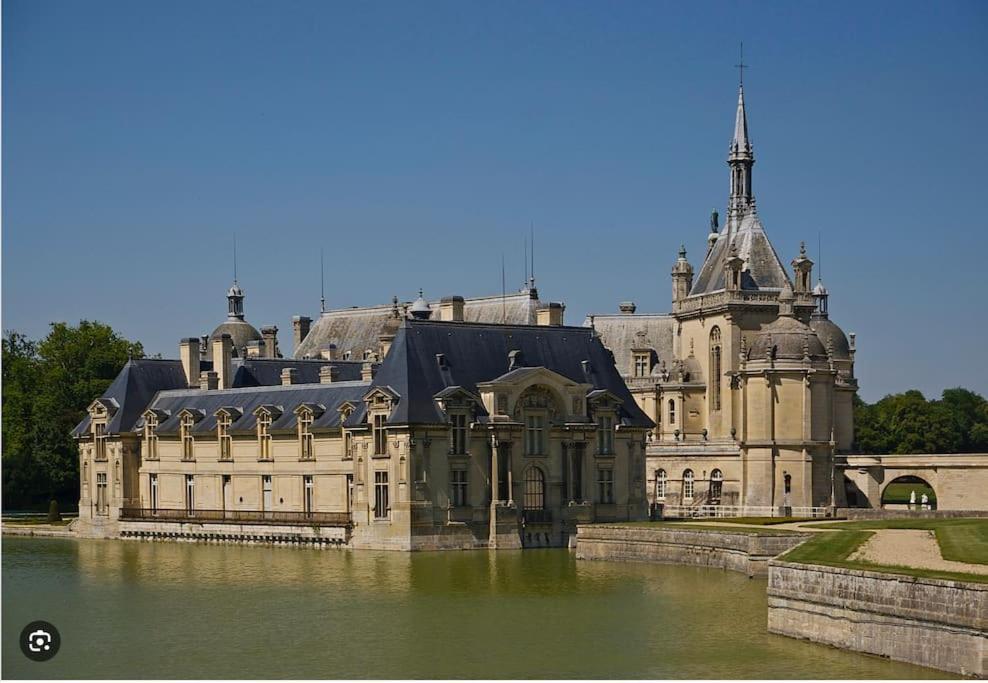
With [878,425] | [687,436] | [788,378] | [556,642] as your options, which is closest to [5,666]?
[556,642]

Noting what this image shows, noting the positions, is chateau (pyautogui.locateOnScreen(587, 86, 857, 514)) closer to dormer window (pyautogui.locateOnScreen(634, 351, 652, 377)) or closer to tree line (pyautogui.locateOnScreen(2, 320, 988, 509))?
dormer window (pyautogui.locateOnScreen(634, 351, 652, 377))

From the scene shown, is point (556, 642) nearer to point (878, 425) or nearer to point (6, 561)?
point (6, 561)

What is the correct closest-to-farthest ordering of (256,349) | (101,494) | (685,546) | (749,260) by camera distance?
(685,546), (101,494), (749,260), (256,349)

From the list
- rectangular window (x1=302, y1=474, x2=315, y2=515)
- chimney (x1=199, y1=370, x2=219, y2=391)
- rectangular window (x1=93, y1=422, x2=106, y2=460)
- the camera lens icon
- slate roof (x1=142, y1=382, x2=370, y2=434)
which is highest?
chimney (x1=199, y1=370, x2=219, y2=391)

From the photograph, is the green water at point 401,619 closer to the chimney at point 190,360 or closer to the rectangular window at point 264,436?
the rectangular window at point 264,436

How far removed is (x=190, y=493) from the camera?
84.8m

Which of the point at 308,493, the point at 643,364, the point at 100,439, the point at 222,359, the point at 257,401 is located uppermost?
the point at 643,364

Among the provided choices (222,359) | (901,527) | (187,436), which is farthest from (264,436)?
(901,527)

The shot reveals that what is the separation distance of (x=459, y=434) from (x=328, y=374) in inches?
602

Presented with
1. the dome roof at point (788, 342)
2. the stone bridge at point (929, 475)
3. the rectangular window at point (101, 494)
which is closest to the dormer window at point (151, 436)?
the rectangular window at point (101, 494)

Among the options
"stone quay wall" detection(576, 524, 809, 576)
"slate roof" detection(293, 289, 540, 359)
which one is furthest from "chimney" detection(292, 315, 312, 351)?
"stone quay wall" detection(576, 524, 809, 576)

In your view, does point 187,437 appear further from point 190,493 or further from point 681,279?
point 681,279

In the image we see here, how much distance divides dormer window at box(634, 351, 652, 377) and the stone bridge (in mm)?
19796

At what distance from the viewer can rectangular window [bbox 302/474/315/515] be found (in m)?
78.1
